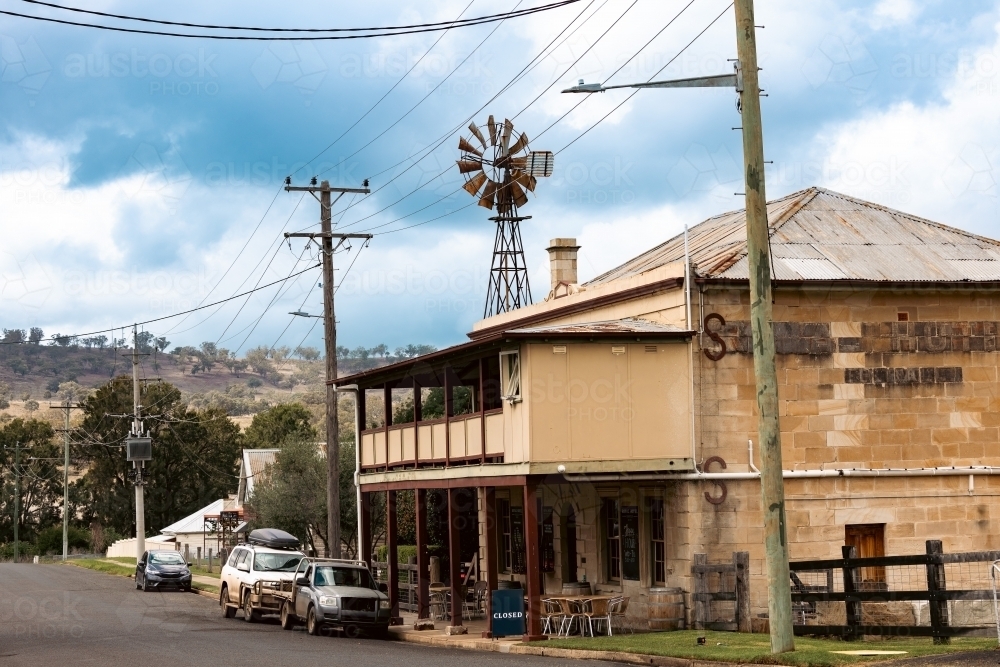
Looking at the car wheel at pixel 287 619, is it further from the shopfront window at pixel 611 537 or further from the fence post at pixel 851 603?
the fence post at pixel 851 603

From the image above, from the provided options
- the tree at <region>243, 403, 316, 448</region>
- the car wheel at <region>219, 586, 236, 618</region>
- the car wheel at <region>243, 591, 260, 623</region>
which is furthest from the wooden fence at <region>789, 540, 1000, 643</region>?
the tree at <region>243, 403, 316, 448</region>

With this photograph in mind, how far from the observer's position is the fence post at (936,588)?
18.2m

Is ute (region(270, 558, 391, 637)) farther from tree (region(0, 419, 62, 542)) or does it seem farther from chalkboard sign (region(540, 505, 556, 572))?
tree (region(0, 419, 62, 542))

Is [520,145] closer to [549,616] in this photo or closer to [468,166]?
[468,166]

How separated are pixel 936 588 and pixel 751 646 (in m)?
2.80

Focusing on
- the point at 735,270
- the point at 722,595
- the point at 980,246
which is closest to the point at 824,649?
the point at 722,595

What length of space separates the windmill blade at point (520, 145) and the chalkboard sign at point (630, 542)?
16.3 meters

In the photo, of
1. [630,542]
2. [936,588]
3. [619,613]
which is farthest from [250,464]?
[936,588]

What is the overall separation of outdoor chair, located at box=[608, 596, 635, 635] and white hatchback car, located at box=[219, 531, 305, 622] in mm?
10369

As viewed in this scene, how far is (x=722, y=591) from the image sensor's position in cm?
2380

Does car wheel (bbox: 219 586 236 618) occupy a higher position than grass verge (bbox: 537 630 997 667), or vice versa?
grass verge (bbox: 537 630 997 667)

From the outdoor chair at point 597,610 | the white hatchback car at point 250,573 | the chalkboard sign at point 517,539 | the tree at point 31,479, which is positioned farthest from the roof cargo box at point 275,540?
the tree at point 31,479

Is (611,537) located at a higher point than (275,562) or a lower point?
higher

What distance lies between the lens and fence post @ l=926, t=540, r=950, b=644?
1820 centimetres
